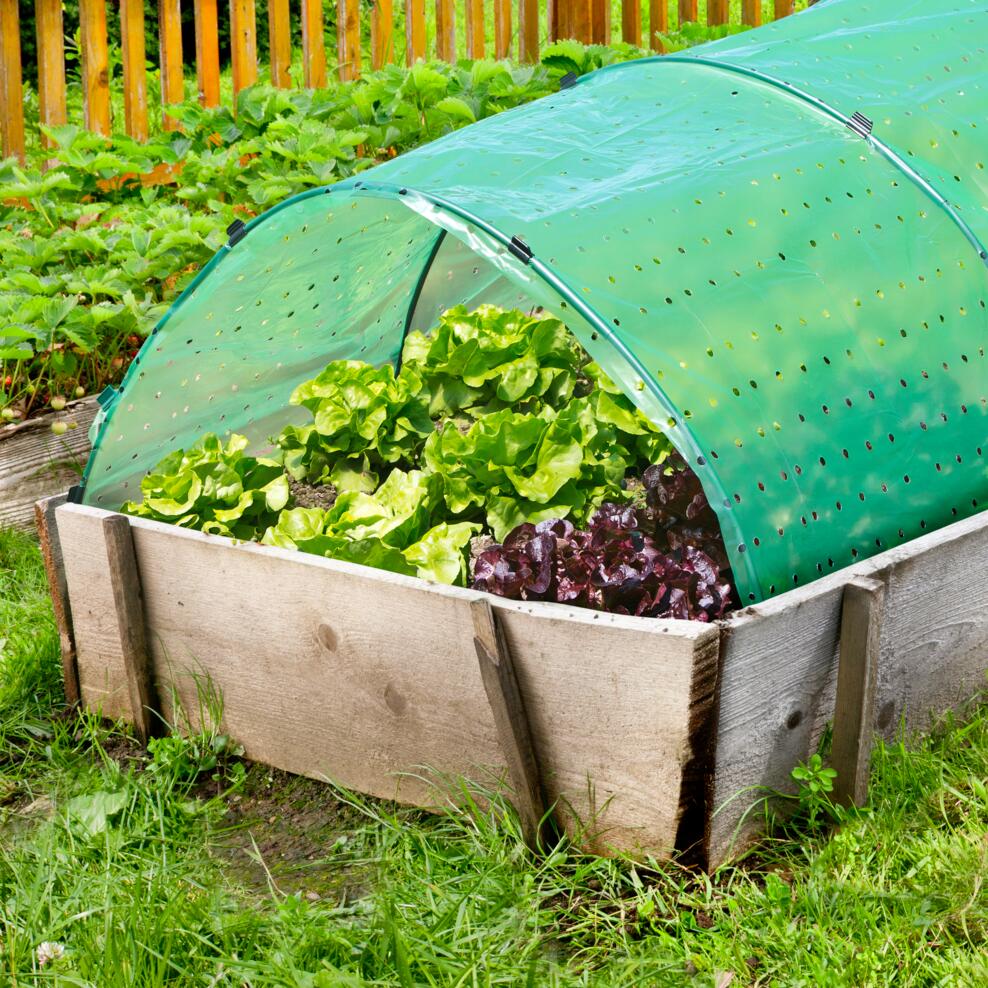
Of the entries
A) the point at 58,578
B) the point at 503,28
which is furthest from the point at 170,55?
the point at 58,578

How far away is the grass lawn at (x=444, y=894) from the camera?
2.03m

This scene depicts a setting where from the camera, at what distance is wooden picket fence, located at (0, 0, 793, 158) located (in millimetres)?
5902

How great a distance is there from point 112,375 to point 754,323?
8.08 feet

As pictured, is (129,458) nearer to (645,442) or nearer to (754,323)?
(645,442)

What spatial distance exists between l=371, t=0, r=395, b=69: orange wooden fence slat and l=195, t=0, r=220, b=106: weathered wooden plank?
2.66 ft

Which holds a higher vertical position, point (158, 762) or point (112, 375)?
point (112, 375)

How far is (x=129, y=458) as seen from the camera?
3.13 m

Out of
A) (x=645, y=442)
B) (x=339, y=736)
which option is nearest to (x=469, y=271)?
(x=645, y=442)

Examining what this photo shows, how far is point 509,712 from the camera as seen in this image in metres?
2.28

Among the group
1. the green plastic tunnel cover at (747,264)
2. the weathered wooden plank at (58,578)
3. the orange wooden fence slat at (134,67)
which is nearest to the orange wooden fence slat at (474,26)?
the orange wooden fence slat at (134,67)

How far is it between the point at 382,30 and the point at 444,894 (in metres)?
5.59

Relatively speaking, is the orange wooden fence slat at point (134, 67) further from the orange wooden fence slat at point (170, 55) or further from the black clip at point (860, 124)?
the black clip at point (860, 124)

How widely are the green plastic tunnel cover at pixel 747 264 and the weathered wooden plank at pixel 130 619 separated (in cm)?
39

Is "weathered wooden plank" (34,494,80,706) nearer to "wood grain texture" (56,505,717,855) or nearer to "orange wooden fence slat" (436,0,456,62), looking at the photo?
"wood grain texture" (56,505,717,855)
